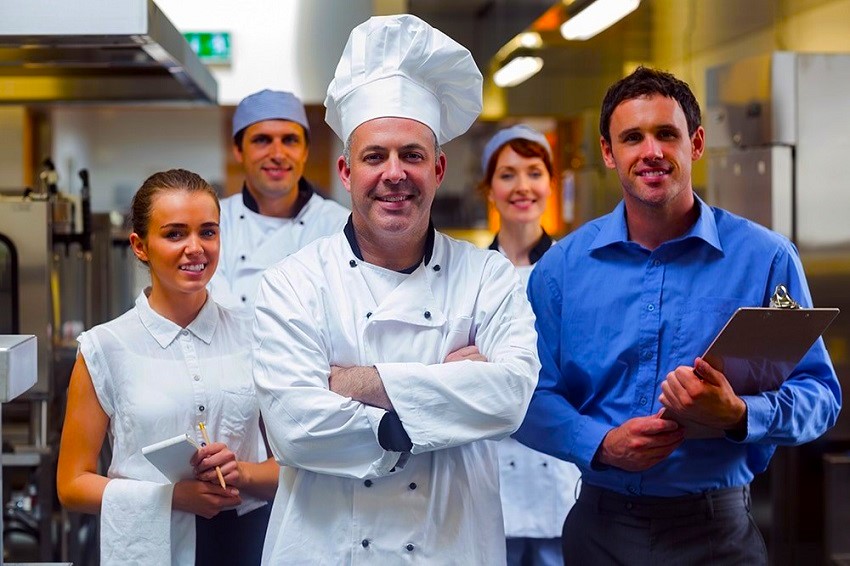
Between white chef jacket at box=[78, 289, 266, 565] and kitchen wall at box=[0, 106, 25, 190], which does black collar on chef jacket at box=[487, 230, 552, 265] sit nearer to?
white chef jacket at box=[78, 289, 266, 565]

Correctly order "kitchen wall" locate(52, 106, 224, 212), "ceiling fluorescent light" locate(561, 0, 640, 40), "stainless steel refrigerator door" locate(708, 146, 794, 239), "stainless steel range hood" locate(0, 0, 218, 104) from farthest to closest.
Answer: "kitchen wall" locate(52, 106, 224, 212) → "ceiling fluorescent light" locate(561, 0, 640, 40) → "stainless steel refrigerator door" locate(708, 146, 794, 239) → "stainless steel range hood" locate(0, 0, 218, 104)

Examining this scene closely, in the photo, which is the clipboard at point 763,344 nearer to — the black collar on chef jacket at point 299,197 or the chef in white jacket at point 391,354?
the chef in white jacket at point 391,354

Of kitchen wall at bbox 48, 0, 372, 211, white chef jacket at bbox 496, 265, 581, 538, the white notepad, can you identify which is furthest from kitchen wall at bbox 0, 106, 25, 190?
the white notepad

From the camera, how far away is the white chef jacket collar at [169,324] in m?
2.03

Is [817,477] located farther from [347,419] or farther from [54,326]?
[54,326]

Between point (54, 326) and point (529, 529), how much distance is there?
1.62 metres

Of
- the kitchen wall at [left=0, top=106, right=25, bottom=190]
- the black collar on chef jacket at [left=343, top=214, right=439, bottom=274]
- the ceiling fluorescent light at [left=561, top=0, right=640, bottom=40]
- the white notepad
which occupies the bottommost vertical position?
the white notepad

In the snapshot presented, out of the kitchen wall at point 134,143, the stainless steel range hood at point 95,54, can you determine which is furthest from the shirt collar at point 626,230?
the kitchen wall at point 134,143

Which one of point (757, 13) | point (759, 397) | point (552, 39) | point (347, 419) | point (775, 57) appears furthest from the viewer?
point (552, 39)

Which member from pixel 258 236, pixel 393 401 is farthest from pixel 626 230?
pixel 258 236

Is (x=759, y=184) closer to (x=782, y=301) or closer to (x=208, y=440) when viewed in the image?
(x=782, y=301)

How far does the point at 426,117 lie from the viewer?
1.91m

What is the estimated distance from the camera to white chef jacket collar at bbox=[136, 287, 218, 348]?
79.7 inches

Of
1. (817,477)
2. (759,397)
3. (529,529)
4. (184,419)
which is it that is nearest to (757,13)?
(817,477)
